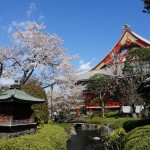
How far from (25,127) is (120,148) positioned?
10.1 metres

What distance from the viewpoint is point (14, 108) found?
21.8 m

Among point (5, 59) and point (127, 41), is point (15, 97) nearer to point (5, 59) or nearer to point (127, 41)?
point (5, 59)

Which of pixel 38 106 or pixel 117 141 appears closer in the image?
pixel 117 141

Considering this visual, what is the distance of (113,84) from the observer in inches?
1788

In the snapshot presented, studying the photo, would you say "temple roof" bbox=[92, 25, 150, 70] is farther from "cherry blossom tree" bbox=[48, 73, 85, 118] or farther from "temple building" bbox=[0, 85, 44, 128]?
"temple building" bbox=[0, 85, 44, 128]

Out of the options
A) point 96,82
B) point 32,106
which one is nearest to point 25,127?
point 32,106

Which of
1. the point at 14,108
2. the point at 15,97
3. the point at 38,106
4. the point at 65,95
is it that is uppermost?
the point at 65,95

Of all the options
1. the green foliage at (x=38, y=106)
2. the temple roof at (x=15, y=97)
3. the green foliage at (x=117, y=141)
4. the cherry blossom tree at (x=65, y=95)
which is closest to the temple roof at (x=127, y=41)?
the cherry blossom tree at (x=65, y=95)

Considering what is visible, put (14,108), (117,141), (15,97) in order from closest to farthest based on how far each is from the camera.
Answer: (117,141) → (15,97) → (14,108)

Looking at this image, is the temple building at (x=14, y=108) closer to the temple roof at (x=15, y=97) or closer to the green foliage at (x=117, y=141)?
the temple roof at (x=15, y=97)

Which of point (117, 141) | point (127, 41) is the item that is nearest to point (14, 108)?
point (117, 141)

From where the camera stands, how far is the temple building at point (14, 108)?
2092cm

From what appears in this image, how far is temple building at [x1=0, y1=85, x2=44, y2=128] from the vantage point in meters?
20.9

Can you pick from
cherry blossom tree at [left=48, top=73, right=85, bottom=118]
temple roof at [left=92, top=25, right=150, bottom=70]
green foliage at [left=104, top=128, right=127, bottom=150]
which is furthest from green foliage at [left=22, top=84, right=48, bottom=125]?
temple roof at [left=92, top=25, right=150, bottom=70]
